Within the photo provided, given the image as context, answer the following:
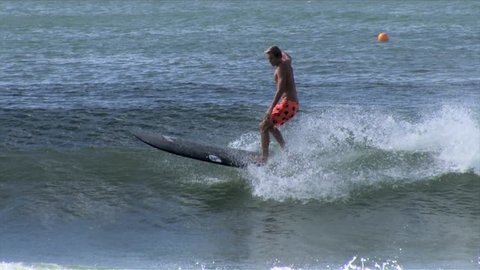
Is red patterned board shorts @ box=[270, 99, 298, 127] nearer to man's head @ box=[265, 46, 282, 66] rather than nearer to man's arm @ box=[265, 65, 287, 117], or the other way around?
man's arm @ box=[265, 65, 287, 117]

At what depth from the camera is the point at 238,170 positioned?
11.9m

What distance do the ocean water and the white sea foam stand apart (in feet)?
0.09

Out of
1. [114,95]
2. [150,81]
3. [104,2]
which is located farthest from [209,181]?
[104,2]

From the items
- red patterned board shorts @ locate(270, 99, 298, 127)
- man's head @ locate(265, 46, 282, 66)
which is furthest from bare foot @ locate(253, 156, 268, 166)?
man's head @ locate(265, 46, 282, 66)

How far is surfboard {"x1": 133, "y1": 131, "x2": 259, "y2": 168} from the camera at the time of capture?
37.4 ft

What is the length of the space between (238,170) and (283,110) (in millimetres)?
1334

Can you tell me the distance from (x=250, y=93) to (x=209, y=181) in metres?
6.29

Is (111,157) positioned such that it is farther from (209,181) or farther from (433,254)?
(433,254)

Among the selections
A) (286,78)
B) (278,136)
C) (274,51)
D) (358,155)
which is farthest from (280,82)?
(358,155)

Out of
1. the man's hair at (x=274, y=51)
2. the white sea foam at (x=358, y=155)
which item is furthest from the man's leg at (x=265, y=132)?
the man's hair at (x=274, y=51)

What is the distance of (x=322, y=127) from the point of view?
523 inches

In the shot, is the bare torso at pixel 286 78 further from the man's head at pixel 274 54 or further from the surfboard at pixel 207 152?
the surfboard at pixel 207 152

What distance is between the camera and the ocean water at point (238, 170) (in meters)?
9.30

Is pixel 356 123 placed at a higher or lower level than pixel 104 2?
higher
